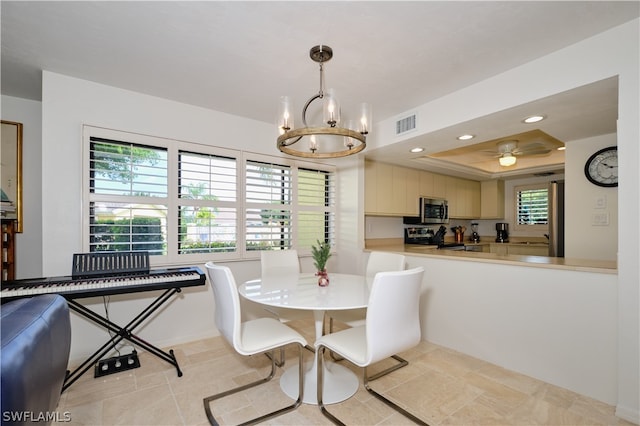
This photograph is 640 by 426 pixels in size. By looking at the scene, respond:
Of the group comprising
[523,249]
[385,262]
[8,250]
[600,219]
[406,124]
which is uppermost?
[406,124]

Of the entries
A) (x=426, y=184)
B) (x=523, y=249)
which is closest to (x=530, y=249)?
(x=523, y=249)

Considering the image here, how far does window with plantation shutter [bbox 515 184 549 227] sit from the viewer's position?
532cm

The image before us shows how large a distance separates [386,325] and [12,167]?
3.44m

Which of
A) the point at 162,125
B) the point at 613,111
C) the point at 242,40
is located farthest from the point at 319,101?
the point at 613,111

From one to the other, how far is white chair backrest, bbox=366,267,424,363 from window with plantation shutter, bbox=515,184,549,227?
494 cm

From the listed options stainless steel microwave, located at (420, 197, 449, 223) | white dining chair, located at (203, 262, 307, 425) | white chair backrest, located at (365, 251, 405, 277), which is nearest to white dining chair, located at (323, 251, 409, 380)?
white chair backrest, located at (365, 251, 405, 277)

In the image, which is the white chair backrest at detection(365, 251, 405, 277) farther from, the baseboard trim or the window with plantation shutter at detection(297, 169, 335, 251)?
the baseboard trim

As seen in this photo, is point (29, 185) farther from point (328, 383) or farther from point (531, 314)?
point (531, 314)

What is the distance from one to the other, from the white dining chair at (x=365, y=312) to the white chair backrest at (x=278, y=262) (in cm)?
63

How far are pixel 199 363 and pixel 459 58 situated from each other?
3.13 meters

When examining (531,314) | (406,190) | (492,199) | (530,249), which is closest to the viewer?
(531,314)

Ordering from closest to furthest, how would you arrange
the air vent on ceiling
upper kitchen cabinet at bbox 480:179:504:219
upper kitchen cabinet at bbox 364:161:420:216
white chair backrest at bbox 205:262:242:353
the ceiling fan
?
1. white chair backrest at bbox 205:262:242:353
2. the air vent on ceiling
3. the ceiling fan
4. upper kitchen cabinet at bbox 364:161:420:216
5. upper kitchen cabinet at bbox 480:179:504:219

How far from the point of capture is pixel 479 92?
243 cm

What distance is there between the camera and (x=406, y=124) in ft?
9.89
